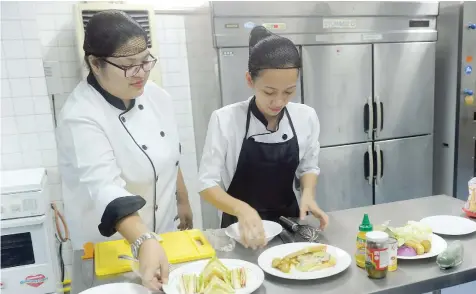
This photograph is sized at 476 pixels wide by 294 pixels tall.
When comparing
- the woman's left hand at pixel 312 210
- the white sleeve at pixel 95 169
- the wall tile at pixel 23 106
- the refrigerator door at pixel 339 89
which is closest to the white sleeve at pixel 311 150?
the woman's left hand at pixel 312 210

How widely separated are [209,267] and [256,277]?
0.13 meters

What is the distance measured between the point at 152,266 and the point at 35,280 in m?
1.85

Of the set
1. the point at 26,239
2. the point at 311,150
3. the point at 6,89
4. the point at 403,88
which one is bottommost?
the point at 26,239

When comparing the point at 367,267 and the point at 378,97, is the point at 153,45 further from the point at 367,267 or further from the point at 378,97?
the point at 367,267

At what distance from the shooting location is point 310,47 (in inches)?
109

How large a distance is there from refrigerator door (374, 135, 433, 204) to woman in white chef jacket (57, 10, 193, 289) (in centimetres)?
196

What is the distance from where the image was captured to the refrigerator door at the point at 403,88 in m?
2.97

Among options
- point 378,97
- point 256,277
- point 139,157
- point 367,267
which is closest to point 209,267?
point 256,277

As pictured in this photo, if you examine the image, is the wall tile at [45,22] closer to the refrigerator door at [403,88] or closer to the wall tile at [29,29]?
the wall tile at [29,29]

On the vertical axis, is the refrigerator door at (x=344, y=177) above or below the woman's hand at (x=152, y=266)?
below

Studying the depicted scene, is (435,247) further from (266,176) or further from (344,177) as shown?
(344,177)

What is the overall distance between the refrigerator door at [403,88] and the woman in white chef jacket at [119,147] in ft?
6.13

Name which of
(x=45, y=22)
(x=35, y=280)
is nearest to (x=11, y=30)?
(x=45, y=22)

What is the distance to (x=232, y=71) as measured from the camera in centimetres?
260
